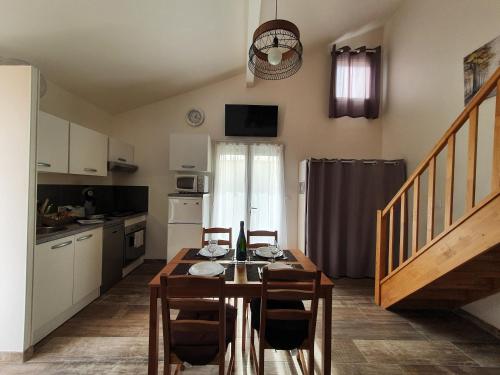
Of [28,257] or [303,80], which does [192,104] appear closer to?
[303,80]

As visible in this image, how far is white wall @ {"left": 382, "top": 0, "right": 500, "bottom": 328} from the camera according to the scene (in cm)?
246


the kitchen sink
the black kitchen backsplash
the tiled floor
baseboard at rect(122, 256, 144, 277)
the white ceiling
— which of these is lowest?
the tiled floor

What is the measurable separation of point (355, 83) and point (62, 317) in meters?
4.68

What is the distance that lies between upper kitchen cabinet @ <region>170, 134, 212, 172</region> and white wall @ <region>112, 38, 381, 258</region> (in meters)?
0.53

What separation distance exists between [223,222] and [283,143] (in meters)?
1.59

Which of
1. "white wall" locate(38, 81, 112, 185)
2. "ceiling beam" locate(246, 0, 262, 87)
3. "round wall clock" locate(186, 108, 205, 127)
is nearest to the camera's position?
"ceiling beam" locate(246, 0, 262, 87)

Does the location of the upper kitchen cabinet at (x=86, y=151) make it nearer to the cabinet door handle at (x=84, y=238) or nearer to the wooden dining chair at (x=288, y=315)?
the cabinet door handle at (x=84, y=238)

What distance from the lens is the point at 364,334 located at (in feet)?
7.68

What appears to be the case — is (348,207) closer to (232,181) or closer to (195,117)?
(232,181)

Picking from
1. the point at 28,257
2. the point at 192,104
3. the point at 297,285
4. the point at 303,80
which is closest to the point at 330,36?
the point at 303,80

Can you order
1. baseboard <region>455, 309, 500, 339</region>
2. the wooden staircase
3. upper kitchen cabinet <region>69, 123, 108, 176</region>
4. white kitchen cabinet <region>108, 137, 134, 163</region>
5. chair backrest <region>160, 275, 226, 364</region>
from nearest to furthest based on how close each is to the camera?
chair backrest <region>160, 275, 226, 364</region> → the wooden staircase → baseboard <region>455, 309, 500, 339</region> → upper kitchen cabinet <region>69, 123, 108, 176</region> → white kitchen cabinet <region>108, 137, 134, 163</region>

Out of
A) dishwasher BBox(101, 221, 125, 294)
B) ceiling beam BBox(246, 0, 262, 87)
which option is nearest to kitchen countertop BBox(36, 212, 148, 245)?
dishwasher BBox(101, 221, 125, 294)

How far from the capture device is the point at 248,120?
4.18 m

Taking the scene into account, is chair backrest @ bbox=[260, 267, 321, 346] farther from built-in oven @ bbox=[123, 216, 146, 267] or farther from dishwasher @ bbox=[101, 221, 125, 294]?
built-in oven @ bbox=[123, 216, 146, 267]
